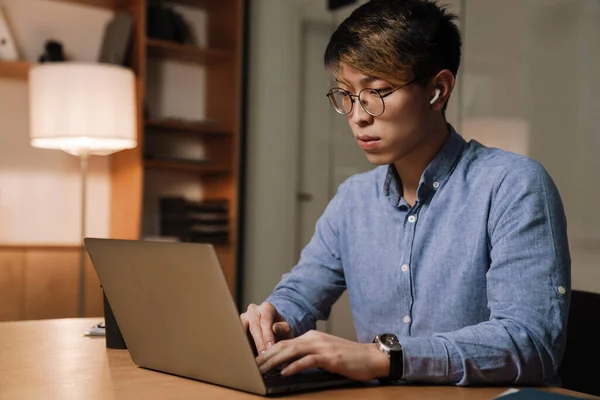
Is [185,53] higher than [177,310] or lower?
higher

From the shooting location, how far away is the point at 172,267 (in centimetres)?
112

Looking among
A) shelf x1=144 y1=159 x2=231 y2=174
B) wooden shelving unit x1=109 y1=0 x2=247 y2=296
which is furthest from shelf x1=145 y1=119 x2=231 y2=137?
shelf x1=144 y1=159 x2=231 y2=174

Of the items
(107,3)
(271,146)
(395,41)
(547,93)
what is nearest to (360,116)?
(395,41)

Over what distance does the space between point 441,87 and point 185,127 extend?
287cm

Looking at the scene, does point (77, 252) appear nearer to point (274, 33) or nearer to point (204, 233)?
point (204, 233)

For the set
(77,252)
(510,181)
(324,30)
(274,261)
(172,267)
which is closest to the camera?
(172,267)

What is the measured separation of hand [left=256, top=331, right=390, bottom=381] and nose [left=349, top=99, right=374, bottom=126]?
0.52 meters

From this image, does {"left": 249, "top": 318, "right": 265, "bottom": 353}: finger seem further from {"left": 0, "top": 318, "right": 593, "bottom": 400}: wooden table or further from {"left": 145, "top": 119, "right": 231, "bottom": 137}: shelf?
{"left": 145, "top": 119, "right": 231, "bottom": 137}: shelf

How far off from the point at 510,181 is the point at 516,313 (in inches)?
11.5

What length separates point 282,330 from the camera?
1.45 metres

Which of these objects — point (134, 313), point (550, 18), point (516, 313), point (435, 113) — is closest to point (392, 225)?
point (435, 113)

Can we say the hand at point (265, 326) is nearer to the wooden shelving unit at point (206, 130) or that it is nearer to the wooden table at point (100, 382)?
the wooden table at point (100, 382)

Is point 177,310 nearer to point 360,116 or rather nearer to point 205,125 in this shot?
point 360,116

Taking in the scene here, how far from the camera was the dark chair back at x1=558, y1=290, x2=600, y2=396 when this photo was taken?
1.53 meters
